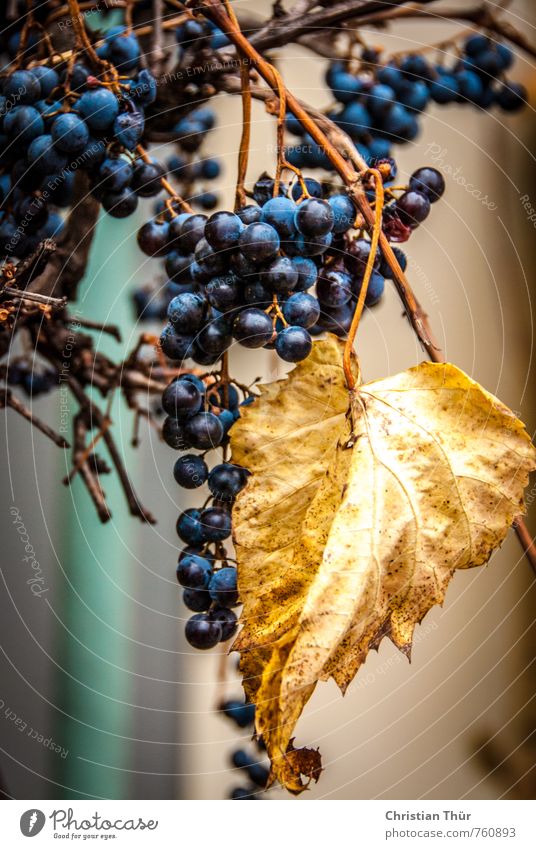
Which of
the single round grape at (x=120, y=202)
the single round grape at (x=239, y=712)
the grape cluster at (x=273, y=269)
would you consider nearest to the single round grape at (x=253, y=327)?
the grape cluster at (x=273, y=269)

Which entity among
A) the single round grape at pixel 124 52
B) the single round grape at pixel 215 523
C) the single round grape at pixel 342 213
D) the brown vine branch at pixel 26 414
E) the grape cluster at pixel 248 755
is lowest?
the grape cluster at pixel 248 755

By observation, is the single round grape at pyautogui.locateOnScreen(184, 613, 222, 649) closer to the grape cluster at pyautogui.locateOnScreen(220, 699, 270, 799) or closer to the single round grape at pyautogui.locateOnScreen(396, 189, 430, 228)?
the grape cluster at pyautogui.locateOnScreen(220, 699, 270, 799)

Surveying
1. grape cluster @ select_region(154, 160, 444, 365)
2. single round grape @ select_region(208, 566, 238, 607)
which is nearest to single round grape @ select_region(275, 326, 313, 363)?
grape cluster @ select_region(154, 160, 444, 365)

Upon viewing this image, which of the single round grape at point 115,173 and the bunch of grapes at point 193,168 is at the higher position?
the bunch of grapes at point 193,168

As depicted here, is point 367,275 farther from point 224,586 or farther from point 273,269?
point 224,586

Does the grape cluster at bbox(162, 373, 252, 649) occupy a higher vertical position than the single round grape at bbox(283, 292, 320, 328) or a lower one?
lower

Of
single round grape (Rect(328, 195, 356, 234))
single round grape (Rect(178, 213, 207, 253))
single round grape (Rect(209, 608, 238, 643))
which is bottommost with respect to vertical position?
single round grape (Rect(209, 608, 238, 643))

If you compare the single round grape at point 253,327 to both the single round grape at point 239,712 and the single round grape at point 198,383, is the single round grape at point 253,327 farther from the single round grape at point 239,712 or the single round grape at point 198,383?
the single round grape at point 239,712

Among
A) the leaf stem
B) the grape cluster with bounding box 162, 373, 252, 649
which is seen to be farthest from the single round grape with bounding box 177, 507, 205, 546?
the leaf stem
